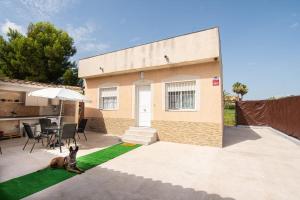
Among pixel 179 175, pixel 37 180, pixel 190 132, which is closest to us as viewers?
pixel 37 180

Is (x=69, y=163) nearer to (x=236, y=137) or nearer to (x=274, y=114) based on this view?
(x=236, y=137)

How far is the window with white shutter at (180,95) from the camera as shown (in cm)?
834

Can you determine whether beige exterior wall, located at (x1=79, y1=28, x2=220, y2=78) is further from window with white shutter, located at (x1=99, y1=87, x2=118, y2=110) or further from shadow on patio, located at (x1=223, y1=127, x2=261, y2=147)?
shadow on patio, located at (x1=223, y1=127, x2=261, y2=147)

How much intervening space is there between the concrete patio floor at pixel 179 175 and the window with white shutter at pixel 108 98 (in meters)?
4.47

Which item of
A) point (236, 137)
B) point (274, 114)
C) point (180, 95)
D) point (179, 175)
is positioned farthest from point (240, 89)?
point (179, 175)

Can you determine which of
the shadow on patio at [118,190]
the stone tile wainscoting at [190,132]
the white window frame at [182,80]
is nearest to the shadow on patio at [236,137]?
the stone tile wainscoting at [190,132]

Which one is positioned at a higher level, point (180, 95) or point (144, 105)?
point (180, 95)

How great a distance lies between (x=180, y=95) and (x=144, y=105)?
226cm

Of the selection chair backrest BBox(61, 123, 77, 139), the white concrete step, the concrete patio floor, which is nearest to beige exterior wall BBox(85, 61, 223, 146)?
the white concrete step

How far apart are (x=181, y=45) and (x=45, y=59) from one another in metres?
14.5

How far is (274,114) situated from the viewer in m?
13.2

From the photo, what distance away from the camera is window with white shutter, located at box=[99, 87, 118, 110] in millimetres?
10828

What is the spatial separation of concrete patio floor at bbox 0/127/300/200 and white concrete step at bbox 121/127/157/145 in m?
1.40

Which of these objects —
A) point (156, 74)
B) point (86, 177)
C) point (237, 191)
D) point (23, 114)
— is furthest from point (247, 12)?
point (23, 114)
